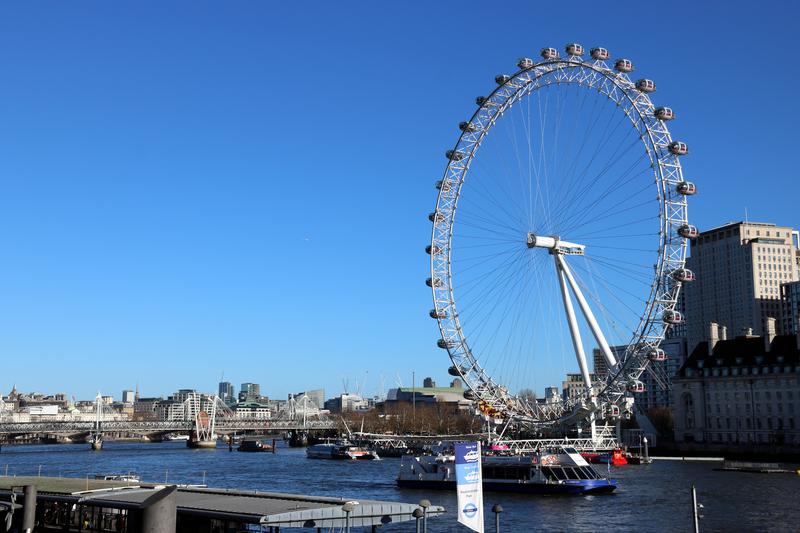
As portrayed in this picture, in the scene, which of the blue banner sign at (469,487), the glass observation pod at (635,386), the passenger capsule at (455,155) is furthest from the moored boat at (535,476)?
the blue banner sign at (469,487)

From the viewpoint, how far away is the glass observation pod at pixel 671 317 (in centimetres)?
7269

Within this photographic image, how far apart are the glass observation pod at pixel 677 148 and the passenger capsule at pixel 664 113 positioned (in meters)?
2.00

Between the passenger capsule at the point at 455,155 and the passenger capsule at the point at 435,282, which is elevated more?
the passenger capsule at the point at 455,155

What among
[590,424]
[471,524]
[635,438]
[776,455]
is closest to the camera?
[471,524]

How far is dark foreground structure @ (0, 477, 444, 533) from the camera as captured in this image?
2262 centimetres

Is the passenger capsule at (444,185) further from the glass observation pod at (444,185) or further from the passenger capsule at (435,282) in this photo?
the passenger capsule at (435,282)

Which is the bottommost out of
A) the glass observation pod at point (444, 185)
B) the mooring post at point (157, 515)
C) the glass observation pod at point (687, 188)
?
the mooring post at point (157, 515)

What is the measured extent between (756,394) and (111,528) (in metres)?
99.4

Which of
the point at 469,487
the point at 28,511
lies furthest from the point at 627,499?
the point at 28,511

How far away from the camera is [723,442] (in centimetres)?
11244

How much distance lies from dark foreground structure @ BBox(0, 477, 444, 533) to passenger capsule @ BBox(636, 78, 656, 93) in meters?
53.0

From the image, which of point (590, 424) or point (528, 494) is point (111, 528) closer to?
point (528, 494)

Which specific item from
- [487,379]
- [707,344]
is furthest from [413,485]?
[707,344]

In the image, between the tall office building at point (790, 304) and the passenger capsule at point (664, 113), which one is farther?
the tall office building at point (790, 304)
